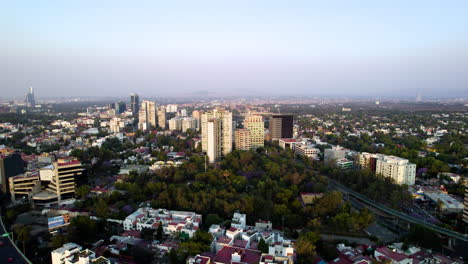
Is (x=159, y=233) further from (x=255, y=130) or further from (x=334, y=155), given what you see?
(x=255, y=130)

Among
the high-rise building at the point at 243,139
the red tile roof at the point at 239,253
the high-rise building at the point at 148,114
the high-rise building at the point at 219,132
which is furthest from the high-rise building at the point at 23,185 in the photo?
the high-rise building at the point at 148,114

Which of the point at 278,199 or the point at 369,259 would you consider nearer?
the point at 369,259

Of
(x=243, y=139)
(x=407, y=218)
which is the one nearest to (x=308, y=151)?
(x=243, y=139)

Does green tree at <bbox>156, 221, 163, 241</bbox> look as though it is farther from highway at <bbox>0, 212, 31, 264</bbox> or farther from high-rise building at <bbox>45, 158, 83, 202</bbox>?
high-rise building at <bbox>45, 158, 83, 202</bbox>

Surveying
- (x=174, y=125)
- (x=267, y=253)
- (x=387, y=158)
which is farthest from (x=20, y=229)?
(x=174, y=125)

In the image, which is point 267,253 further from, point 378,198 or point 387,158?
point 387,158

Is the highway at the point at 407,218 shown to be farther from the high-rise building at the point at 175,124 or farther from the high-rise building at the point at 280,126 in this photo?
the high-rise building at the point at 175,124

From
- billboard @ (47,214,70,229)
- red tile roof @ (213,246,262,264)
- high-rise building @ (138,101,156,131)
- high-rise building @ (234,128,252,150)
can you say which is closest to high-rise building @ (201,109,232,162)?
high-rise building @ (234,128,252,150)
